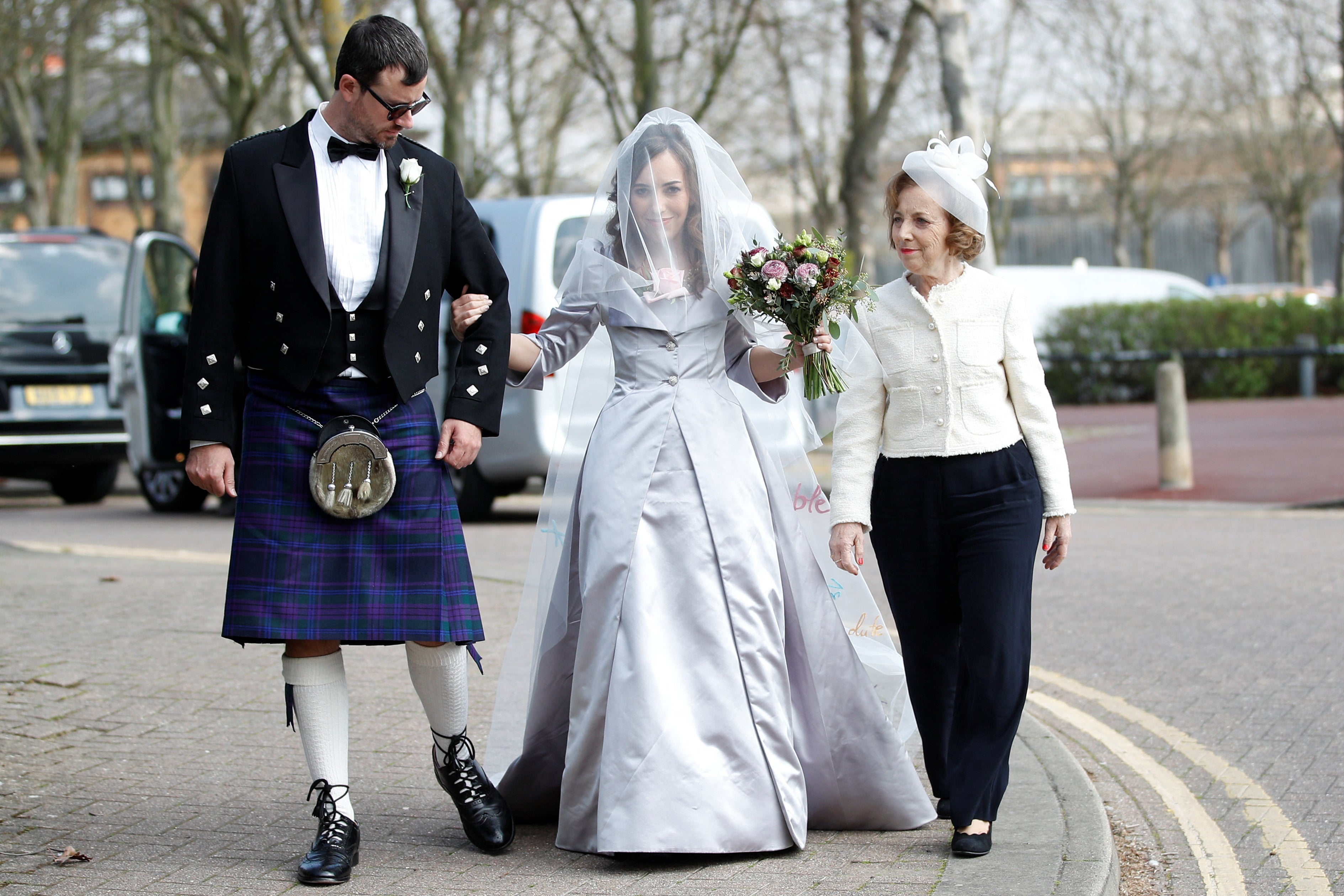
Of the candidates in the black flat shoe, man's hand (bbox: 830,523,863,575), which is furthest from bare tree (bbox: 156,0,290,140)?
the black flat shoe

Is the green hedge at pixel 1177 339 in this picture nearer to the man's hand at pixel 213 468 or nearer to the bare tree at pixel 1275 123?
the bare tree at pixel 1275 123

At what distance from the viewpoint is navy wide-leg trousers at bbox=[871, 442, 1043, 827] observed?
368 centimetres

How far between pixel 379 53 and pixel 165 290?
27.0ft

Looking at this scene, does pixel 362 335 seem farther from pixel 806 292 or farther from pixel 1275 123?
pixel 1275 123

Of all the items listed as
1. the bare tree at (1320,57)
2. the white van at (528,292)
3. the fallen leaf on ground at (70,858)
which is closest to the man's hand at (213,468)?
the fallen leaf on ground at (70,858)

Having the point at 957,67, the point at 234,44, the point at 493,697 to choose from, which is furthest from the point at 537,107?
the point at 493,697

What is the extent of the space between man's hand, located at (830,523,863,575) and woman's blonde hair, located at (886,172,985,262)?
2.38 ft

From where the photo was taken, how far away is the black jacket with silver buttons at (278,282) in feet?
11.6

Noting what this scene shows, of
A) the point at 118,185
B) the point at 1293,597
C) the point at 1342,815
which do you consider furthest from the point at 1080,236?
the point at 1342,815

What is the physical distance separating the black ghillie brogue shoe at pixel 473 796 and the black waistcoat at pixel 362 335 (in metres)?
0.97

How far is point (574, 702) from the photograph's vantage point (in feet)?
12.2

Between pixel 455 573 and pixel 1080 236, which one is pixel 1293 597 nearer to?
pixel 455 573

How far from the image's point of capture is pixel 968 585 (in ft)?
12.2

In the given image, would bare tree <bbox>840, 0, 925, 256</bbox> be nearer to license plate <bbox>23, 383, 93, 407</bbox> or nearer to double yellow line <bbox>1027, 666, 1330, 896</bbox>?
license plate <bbox>23, 383, 93, 407</bbox>
